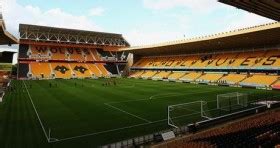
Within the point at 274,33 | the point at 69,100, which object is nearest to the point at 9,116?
the point at 69,100

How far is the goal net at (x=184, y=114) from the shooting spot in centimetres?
2053

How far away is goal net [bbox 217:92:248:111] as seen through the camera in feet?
83.6

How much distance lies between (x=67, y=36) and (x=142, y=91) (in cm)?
4795

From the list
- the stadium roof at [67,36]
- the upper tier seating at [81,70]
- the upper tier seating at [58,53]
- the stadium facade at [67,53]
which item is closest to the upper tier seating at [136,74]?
the stadium facade at [67,53]

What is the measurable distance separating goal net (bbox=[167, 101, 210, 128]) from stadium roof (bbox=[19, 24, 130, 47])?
5983 cm

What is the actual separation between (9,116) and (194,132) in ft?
54.7

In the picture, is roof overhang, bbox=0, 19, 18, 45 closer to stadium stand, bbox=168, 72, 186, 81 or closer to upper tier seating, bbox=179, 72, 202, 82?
stadium stand, bbox=168, 72, 186, 81

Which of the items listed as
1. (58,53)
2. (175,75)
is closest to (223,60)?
(175,75)

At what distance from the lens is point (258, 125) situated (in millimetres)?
15719

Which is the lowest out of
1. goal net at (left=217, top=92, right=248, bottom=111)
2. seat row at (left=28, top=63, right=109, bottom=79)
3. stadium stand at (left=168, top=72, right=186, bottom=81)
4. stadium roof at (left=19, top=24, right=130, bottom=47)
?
goal net at (left=217, top=92, right=248, bottom=111)

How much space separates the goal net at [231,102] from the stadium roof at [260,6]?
10.3 meters

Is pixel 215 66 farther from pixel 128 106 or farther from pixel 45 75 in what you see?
pixel 45 75

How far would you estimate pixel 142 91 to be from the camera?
134 ft

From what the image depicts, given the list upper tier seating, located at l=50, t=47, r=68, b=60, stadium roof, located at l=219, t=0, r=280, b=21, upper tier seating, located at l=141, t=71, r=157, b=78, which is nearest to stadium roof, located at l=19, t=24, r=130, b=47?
upper tier seating, located at l=50, t=47, r=68, b=60
